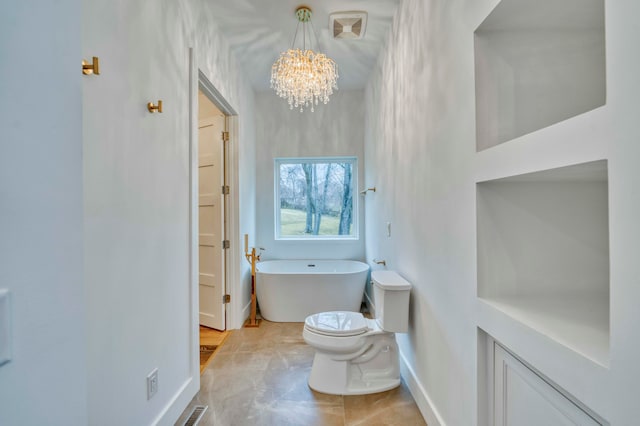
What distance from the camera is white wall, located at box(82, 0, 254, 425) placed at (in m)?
1.21

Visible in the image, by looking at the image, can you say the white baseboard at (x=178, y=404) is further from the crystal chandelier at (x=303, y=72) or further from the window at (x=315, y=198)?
the window at (x=315, y=198)

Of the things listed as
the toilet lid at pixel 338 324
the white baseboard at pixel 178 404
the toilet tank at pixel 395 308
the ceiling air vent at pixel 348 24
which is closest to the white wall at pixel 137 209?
the white baseboard at pixel 178 404

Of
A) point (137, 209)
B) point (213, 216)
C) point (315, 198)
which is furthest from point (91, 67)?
point (315, 198)

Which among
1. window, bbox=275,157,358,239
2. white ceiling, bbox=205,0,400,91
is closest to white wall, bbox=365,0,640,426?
white ceiling, bbox=205,0,400,91

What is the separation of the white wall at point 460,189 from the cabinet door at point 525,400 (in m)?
0.07

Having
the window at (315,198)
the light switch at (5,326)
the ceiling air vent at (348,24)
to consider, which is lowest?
the light switch at (5,326)

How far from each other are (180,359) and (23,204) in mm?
1702

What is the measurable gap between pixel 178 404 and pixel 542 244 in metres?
1.97

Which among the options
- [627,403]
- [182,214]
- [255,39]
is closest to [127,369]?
[182,214]

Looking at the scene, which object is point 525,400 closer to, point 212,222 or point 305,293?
point 305,293

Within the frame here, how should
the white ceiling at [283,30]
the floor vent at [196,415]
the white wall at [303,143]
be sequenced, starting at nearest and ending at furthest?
the floor vent at [196,415] < the white ceiling at [283,30] < the white wall at [303,143]

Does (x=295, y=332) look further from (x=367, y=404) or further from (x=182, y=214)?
(x=182, y=214)

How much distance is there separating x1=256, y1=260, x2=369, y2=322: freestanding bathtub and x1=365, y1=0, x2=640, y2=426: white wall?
29.9 inches

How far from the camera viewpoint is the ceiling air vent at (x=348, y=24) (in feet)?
7.89
